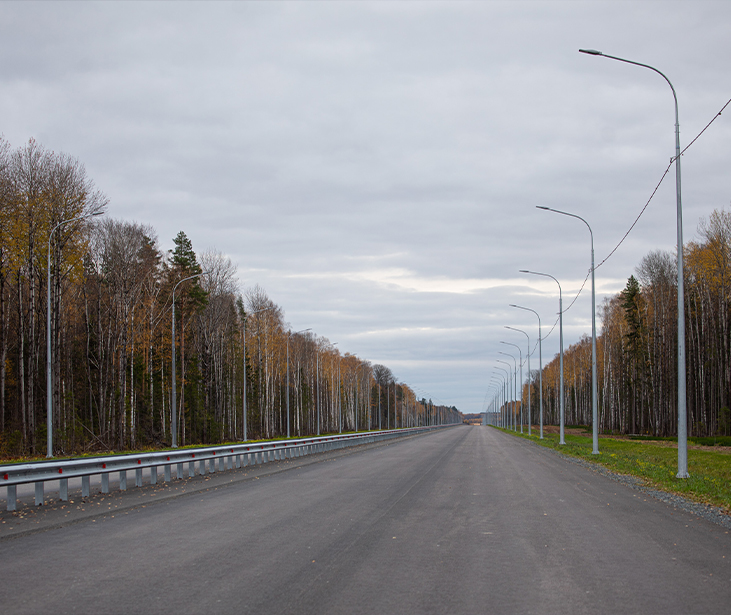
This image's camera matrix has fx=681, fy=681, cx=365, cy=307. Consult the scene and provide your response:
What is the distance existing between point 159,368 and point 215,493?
43316mm

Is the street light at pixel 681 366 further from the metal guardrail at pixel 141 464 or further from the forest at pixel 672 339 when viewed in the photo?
the forest at pixel 672 339

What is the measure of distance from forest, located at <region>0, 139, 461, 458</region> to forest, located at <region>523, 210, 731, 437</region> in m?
33.3

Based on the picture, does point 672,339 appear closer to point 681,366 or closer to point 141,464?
point 681,366

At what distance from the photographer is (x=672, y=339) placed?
6631cm

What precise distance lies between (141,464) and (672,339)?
60711 millimetres

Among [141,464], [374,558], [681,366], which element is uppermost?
[681,366]

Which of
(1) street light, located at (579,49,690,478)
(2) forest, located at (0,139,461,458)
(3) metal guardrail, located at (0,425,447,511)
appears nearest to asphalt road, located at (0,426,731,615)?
(3) metal guardrail, located at (0,425,447,511)

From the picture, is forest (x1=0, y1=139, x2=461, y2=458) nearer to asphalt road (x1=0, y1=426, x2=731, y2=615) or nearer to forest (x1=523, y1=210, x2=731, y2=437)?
asphalt road (x1=0, y1=426, x2=731, y2=615)

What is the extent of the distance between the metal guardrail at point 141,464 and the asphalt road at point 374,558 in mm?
1696

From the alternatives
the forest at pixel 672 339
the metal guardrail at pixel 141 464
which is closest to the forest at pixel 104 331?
the metal guardrail at pixel 141 464

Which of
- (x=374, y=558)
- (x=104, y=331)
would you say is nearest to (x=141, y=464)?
(x=374, y=558)

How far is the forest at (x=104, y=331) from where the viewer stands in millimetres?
34281

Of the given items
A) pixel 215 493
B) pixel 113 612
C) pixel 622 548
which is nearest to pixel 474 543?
pixel 622 548

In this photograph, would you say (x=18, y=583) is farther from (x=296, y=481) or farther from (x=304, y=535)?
(x=296, y=481)
